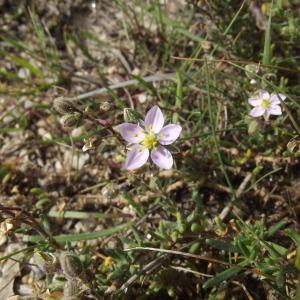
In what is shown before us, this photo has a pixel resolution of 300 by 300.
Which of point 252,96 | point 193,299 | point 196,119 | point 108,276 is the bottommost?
point 193,299

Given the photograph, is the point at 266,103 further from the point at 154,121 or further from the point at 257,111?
the point at 154,121

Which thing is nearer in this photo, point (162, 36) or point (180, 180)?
point (180, 180)

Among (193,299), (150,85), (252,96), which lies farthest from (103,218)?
(252,96)

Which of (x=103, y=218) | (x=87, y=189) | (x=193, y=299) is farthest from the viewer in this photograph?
(x=87, y=189)

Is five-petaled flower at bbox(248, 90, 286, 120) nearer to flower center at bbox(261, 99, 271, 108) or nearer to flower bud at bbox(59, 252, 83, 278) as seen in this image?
flower center at bbox(261, 99, 271, 108)

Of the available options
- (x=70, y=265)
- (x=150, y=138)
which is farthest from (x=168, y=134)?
(x=70, y=265)

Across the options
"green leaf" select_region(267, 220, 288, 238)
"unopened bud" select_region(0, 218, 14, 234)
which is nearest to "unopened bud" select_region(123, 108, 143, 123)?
"unopened bud" select_region(0, 218, 14, 234)

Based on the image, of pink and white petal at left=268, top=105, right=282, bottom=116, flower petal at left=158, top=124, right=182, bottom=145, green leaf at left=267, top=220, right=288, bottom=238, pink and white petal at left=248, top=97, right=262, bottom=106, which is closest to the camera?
flower petal at left=158, top=124, right=182, bottom=145

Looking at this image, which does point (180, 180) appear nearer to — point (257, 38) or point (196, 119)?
point (196, 119)
